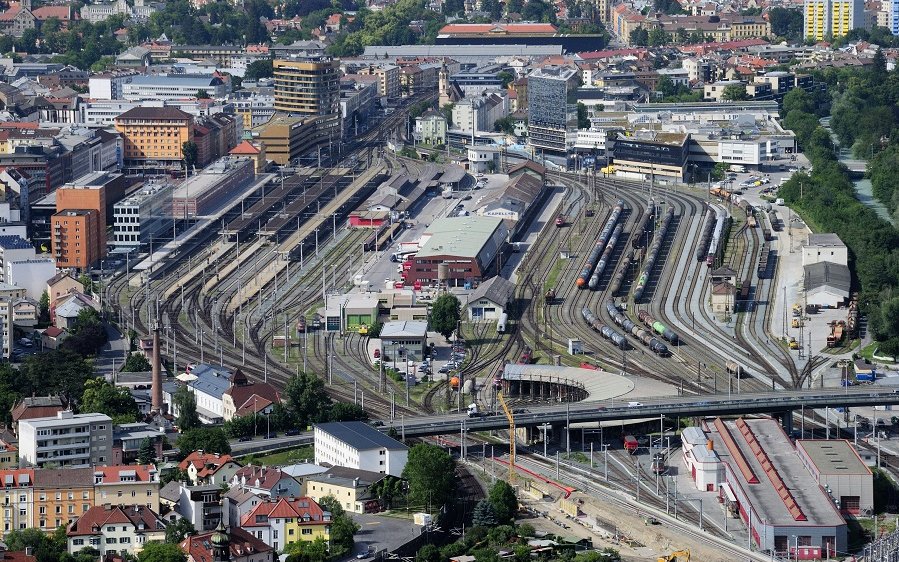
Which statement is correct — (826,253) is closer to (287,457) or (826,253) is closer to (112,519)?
(287,457)

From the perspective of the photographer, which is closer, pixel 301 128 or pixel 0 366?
pixel 0 366

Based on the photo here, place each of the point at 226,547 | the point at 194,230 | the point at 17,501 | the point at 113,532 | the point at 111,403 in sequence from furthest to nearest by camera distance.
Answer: the point at 194,230 < the point at 111,403 < the point at 17,501 < the point at 113,532 < the point at 226,547

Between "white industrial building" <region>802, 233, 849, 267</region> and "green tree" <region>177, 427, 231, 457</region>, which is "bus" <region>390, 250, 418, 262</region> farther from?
"green tree" <region>177, 427, 231, 457</region>

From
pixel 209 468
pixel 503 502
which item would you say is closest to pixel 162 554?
pixel 209 468

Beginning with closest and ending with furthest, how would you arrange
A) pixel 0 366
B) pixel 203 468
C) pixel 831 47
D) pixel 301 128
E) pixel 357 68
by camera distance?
pixel 203 468 < pixel 0 366 < pixel 301 128 < pixel 357 68 < pixel 831 47

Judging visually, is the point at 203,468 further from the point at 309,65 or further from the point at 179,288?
the point at 309,65

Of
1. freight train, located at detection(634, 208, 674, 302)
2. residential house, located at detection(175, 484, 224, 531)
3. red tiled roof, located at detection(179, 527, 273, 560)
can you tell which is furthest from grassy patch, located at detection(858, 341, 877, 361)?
red tiled roof, located at detection(179, 527, 273, 560)

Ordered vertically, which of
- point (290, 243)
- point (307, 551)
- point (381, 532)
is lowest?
point (381, 532)

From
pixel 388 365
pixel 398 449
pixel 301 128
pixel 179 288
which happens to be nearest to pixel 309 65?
pixel 301 128
